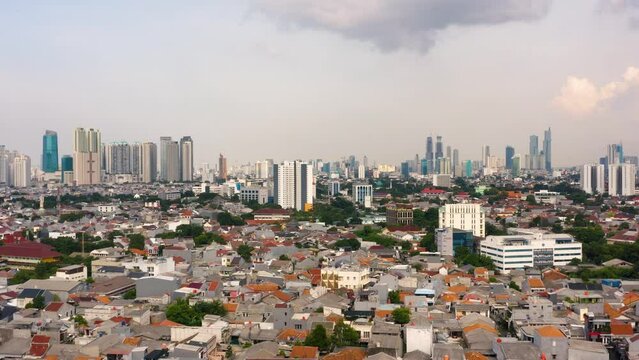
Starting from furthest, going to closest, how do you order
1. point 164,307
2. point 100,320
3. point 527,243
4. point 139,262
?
point 527,243
point 139,262
point 164,307
point 100,320

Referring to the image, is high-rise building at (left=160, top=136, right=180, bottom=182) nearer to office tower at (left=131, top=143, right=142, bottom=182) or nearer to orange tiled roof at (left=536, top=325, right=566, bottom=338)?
office tower at (left=131, top=143, right=142, bottom=182)

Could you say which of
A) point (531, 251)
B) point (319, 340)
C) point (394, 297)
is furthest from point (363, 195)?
point (319, 340)

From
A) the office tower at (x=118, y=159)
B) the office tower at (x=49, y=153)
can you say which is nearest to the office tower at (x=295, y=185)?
the office tower at (x=118, y=159)

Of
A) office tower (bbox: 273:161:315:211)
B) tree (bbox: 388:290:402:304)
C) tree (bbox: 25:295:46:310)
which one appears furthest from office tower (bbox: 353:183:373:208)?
tree (bbox: 25:295:46:310)

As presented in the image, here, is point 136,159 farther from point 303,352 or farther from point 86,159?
point 303,352

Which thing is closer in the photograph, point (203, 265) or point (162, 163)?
point (203, 265)

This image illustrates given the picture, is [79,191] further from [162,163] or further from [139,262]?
[139,262]

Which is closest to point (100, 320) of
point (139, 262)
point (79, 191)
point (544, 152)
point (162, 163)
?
point (139, 262)
